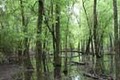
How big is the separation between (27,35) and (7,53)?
10.7 meters

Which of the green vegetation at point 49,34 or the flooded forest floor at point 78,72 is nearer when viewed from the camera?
the green vegetation at point 49,34

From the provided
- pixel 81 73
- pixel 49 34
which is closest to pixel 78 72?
pixel 81 73

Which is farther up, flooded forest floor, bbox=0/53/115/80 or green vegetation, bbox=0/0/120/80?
green vegetation, bbox=0/0/120/80

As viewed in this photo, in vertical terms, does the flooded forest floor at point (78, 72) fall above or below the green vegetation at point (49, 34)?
below

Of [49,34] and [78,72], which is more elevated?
[49,34]

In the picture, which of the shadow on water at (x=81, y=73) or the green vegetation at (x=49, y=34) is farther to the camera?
the shadow on water at (x=81, y=73)

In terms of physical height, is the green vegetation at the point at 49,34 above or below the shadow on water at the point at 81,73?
above

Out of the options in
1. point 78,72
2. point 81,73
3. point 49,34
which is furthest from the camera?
point 49,34

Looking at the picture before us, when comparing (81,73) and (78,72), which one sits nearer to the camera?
(81,73)

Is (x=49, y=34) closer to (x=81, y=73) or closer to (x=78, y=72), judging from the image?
(x=78, y=72)

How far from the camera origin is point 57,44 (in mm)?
19188

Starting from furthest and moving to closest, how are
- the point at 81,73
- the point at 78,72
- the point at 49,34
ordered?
the point at 49,34 < the point at 78,72 < the point at 81,73

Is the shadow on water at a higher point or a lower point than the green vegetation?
lower

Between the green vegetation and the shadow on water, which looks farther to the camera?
the shadow on water
